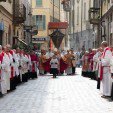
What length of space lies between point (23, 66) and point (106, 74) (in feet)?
25.6

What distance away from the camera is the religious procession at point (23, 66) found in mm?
17511

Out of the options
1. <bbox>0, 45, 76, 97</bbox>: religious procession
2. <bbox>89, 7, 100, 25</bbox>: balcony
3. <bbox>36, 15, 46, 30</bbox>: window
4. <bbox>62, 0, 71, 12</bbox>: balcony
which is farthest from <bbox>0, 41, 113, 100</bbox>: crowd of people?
<bbox>36, 15, 46, 30</bbox>: window

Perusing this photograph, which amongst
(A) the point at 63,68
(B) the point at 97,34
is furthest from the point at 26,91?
(B) the point at 97,34

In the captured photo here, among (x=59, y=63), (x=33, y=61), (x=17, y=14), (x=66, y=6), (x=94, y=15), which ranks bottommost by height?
(x=59, y=63)

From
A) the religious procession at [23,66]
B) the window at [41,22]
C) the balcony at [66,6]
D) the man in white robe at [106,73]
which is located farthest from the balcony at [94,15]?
the man in white robe at [106,73]

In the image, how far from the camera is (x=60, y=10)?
87.6 m

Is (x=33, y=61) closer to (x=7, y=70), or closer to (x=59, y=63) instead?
(x=59, y=63)

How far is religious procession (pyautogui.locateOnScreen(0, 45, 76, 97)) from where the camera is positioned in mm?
17511

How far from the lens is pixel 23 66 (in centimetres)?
2383

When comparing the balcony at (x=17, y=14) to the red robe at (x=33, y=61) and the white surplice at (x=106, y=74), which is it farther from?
the white surplice at (x=106, y=74)

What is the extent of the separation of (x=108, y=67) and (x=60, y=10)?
2815 inches

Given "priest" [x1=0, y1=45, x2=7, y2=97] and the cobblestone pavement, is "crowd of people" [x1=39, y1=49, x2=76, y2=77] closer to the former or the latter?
the cobblestone pavement

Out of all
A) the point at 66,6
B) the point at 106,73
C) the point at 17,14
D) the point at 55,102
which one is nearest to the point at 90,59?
the point at 106,73

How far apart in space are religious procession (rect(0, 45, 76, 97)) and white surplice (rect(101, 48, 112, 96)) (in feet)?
11.0
